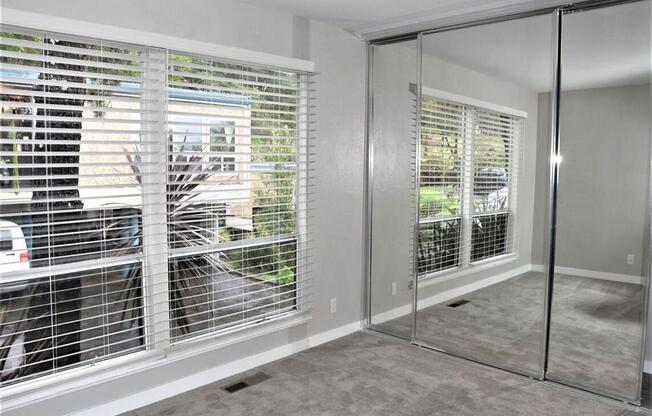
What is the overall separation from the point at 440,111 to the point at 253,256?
70.1 inches

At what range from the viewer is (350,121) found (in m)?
3.96

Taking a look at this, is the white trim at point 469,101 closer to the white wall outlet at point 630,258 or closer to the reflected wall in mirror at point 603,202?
the reflected wall in mirror at point 603,202

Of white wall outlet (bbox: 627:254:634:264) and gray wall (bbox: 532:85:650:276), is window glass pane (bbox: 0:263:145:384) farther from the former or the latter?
white wall outlet (bbox: 627:254:634:264)

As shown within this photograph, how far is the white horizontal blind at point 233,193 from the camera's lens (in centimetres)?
298

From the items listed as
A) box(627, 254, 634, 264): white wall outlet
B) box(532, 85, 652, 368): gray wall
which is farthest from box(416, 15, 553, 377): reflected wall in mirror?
box(627, 254, 634, 264): white wall outlet

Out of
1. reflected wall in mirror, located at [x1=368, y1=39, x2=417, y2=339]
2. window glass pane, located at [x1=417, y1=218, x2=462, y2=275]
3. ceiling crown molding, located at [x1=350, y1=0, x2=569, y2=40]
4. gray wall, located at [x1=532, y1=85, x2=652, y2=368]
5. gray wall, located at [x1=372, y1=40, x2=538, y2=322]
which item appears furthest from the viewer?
reflected wall in mirror, located at [x1=368, y1=39, x2=417, y2=339]

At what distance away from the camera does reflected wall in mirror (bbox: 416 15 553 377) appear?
323cm

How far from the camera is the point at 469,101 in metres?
3.51

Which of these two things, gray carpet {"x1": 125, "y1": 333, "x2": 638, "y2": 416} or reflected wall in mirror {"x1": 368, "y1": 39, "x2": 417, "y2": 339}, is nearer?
gray carpet {"x1": 125, "y1": 333, "x2": 638, "y2": 416}

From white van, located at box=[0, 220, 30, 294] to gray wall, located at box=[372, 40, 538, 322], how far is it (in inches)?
102

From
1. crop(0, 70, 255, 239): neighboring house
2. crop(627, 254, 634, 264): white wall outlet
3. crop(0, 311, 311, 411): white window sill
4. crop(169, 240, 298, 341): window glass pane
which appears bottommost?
crop(0, 311, 311, 411): white window sill

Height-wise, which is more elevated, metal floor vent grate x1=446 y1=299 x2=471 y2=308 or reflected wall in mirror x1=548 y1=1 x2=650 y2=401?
reflected wall in mirror x1=548 y1=1 x2=650 y2=401

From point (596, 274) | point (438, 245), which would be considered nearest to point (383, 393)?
point (438, 245)

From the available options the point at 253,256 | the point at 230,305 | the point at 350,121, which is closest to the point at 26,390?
the point at 230,305
